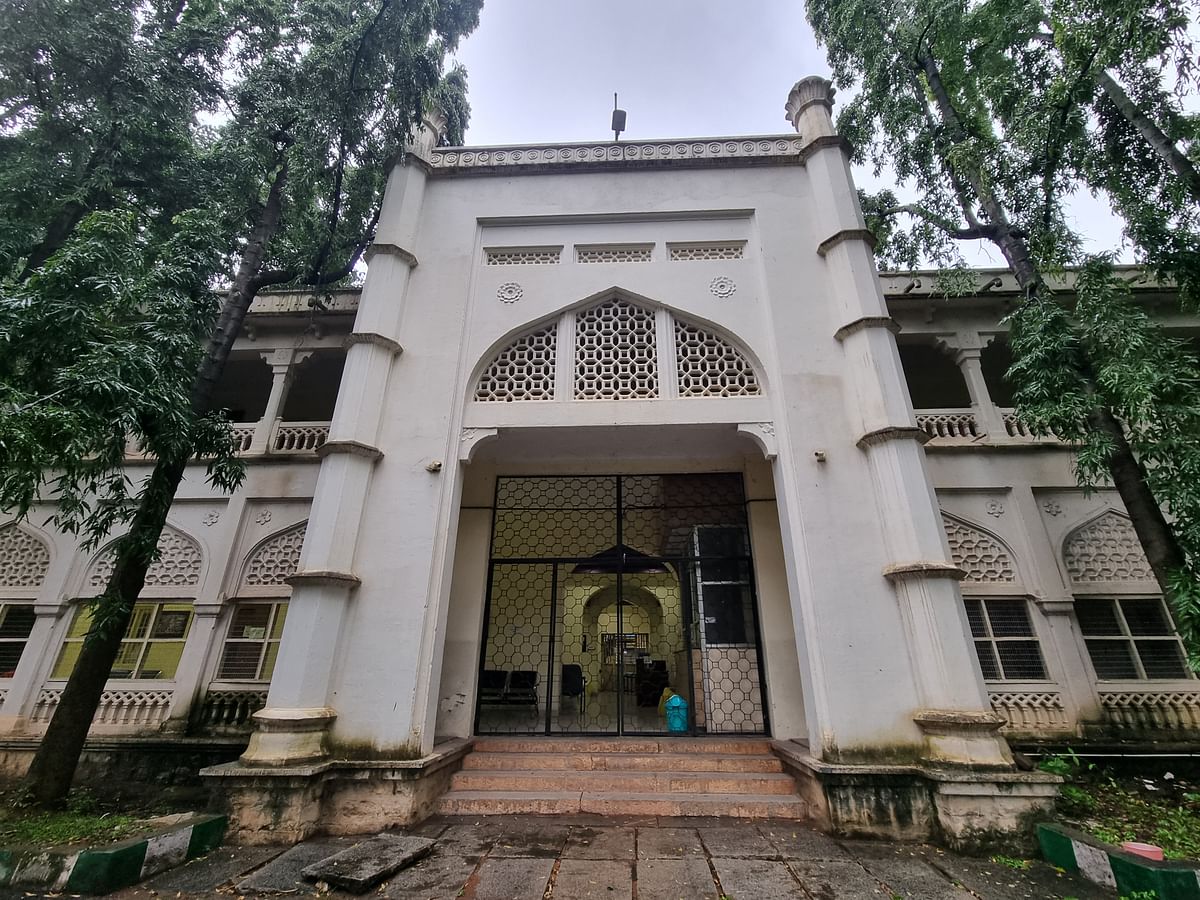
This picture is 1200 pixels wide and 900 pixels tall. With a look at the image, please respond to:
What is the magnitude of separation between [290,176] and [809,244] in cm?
649

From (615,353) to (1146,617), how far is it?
298 inches

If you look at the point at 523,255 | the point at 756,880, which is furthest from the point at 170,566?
the point at 756,880

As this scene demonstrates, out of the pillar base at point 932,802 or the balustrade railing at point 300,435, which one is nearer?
the pillar base at point 932,802

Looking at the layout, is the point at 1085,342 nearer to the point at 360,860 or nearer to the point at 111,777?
the point at 360,860

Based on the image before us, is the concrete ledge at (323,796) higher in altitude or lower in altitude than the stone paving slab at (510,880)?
higher

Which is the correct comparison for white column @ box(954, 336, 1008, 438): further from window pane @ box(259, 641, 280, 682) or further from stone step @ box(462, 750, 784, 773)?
window pane @ box(259, 641, 280, 682)

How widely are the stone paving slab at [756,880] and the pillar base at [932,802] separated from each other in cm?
94

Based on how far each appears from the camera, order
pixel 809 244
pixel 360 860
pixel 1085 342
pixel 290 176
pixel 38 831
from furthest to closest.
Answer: pixel 809 244, pixel 290 176, pixel 1085 342, pixel 38 831, pixel 360 860

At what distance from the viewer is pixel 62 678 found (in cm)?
654

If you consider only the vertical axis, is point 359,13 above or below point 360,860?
above

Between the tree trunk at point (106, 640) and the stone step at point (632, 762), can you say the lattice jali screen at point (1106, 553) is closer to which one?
the stone step at point (632, 762)

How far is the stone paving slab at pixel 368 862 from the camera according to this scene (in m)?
3.23

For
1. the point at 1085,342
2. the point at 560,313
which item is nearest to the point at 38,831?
the point at 560,313

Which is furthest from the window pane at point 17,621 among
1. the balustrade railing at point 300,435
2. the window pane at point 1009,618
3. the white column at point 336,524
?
the window pane at point 1009,618
